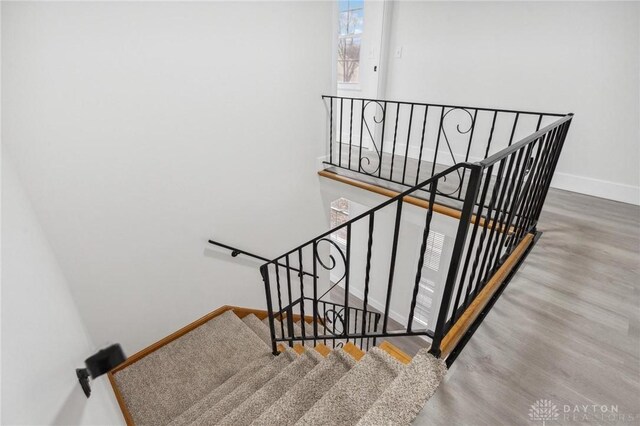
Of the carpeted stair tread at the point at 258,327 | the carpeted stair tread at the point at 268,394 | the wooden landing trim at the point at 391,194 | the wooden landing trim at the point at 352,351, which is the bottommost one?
the carpeted stair tread at the point at 258,327

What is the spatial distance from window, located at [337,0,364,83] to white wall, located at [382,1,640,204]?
2.16ft

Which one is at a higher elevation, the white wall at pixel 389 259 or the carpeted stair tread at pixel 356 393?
the carpeted stair tread at pixel 356 393

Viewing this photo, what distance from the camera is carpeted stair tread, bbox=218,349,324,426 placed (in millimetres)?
1646

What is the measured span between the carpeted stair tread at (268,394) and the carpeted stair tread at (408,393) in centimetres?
74

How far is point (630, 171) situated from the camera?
2.82m

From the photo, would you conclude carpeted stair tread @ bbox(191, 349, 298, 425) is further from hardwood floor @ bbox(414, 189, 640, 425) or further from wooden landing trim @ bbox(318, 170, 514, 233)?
wooden landing trim @ bbox(318, 170, 514, 233)

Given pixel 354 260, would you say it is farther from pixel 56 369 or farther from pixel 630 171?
pixel 56 369

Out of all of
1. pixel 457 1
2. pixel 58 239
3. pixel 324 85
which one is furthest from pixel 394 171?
pixel 58 239

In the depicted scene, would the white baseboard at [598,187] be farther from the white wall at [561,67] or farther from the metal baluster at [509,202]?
the metal baluster at [509,202]

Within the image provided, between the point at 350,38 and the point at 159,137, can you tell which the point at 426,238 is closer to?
the point at 159,137

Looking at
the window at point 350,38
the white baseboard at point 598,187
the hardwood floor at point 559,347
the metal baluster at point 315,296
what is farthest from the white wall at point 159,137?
the white baseboard at point 598,187

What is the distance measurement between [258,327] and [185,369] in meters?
0.80

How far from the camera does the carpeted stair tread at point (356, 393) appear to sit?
128 cm

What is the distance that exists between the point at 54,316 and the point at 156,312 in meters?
1.68
